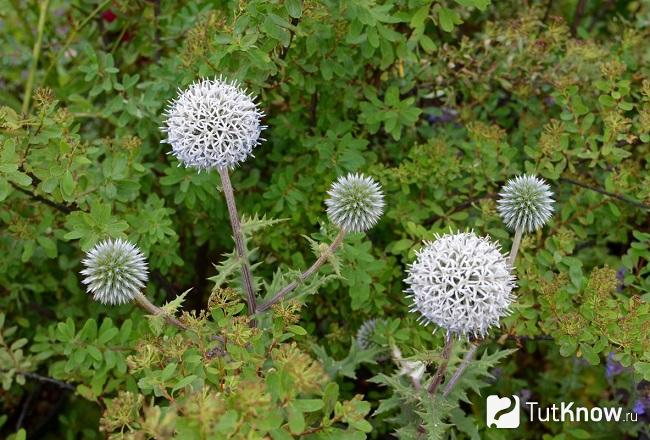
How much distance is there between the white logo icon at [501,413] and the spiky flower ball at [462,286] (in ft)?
2.87

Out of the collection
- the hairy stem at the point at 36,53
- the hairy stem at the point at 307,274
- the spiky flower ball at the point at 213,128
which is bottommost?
the hairy stem at the point at 307,274

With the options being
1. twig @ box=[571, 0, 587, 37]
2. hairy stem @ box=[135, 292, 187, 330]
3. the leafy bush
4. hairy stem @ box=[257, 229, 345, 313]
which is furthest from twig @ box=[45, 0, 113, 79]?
twig @ box=[571, 0, 587, 37]

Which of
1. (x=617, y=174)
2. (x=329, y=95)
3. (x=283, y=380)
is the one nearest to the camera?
(x=283, y=380)

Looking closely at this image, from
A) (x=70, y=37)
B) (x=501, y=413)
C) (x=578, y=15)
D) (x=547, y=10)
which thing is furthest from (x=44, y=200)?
(x=578, y=15)

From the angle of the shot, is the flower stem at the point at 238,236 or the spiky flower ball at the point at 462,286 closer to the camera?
the spiky flower ball at the point at 462,286

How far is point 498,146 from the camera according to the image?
2.99 m

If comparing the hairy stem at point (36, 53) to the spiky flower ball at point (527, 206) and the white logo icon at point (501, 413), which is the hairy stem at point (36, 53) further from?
the white logo icon at point (501, 413)

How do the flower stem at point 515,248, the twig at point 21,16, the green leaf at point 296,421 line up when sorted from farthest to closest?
1. the twig at point 21,16
2. the flower stem at point 515,248
3. the green leaf at point 296,421

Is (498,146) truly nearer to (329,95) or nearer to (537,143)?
(537,143)

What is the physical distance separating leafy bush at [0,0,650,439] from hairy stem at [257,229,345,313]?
1.1 inches

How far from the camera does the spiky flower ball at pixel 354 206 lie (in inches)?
93.4

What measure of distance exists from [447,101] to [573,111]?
1.98 feet

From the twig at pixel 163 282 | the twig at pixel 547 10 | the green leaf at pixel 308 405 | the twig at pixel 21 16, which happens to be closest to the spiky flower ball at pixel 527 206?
the green leaf at pixel 308 405

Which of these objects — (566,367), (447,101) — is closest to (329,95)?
(447,101)
